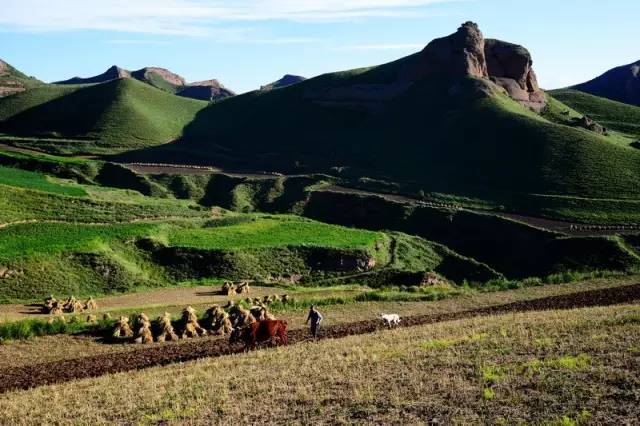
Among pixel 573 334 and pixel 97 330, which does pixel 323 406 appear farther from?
pixel 97 330

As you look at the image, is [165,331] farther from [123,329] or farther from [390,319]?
[390,319]

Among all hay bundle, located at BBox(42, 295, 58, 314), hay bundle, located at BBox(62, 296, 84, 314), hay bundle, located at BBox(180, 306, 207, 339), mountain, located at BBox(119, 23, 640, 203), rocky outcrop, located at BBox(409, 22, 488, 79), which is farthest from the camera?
rocky outcrop, located at BBox(409, 22, 488, 79)

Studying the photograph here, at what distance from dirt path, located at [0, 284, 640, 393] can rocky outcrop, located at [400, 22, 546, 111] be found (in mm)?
99636

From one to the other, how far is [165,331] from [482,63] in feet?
388

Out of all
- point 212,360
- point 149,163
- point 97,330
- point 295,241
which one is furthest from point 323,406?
point 149,163

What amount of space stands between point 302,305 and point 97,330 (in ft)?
47.8

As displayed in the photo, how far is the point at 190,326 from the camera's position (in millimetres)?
36594

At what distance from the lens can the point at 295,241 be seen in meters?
65.9

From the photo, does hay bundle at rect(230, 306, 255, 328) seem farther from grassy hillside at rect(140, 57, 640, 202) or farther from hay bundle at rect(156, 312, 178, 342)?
grassy hillside at rect(140, 57, 640, 202)

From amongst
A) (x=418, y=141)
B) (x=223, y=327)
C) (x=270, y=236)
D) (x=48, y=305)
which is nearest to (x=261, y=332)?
(x=223, y=327)

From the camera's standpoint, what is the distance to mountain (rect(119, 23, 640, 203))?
322ft

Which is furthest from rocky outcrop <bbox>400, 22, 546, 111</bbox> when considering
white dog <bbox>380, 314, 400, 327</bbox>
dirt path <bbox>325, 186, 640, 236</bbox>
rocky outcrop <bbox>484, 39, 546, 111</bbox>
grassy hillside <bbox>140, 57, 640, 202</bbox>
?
white dog <bbox>380, 314, 400, 327</bbox>

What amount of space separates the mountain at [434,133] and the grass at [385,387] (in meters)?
70.1

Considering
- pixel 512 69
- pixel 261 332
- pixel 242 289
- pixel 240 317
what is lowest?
pixel 242 289
